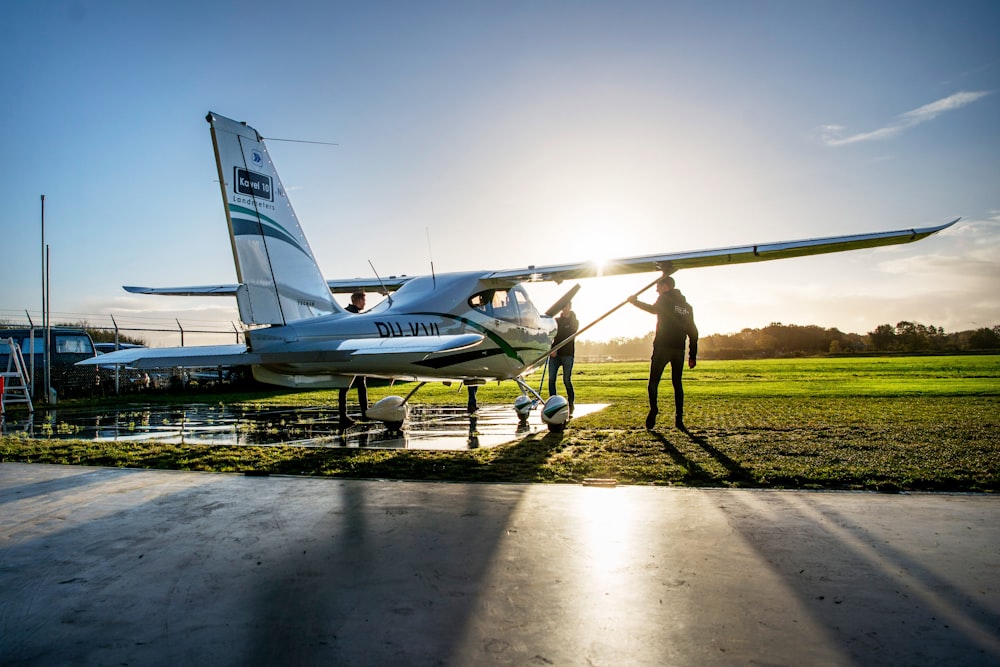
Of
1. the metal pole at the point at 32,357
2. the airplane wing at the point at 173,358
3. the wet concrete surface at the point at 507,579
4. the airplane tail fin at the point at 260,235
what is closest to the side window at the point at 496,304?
the airplane tail fin at the point at 260,235

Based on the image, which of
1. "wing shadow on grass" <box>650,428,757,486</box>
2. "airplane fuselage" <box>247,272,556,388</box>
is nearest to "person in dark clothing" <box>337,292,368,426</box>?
"airplane fuselage" <box>247,272,556,388</box>

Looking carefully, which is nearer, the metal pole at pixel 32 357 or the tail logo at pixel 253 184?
the tail logo at pixel 253 184

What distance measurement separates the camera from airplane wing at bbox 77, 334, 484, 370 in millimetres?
6555

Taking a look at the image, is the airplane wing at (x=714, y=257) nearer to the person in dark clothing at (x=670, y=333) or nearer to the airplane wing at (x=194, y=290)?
the person in dark clothing at (x=670, y=333)

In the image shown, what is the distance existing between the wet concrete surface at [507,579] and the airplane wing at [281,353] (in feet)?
7.14

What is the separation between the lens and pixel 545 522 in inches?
150

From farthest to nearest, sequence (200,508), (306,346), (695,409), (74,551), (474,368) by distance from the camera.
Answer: (695,409) < (474,368) < (306,346) < (200,508) < (74,551)

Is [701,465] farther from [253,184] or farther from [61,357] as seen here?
[61,357]

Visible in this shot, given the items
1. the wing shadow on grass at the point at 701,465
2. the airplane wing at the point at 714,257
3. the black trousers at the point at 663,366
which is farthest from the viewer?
the black trousers at the point at 663,366

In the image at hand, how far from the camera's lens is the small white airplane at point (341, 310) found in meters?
7.04

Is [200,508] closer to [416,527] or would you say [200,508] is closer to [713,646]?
[416,527]

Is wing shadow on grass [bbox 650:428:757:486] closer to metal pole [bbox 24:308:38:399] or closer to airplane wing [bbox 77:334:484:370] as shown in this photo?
airplane wing [bbox 77:334:484:370]

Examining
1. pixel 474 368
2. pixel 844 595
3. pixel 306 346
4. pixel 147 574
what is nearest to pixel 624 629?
pixel 844 595

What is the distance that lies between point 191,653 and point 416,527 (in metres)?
1.66
